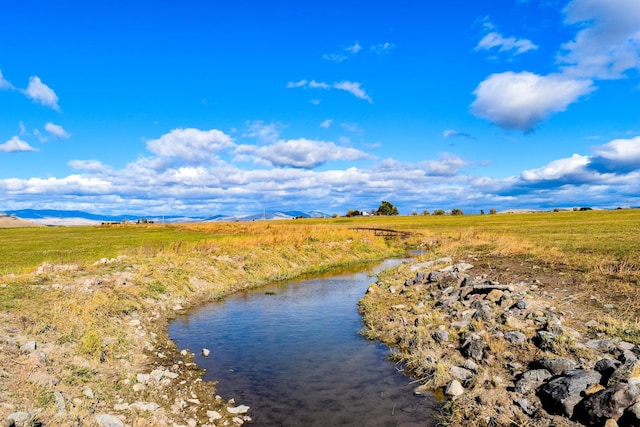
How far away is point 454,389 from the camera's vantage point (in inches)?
415

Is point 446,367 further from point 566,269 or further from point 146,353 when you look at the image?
point 566,269

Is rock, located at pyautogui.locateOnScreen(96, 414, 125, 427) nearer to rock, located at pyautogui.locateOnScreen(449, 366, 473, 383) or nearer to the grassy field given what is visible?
the grassy field

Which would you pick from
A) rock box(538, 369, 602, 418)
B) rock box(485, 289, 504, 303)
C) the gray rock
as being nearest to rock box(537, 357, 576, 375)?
the gray rock

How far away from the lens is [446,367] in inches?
461

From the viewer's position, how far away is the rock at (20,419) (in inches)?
287

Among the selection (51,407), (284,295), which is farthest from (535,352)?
(284,295)

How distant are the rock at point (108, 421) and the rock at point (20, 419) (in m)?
1.20

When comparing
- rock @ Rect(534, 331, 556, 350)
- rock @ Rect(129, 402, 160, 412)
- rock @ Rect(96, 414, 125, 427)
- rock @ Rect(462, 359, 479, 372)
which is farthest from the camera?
rock @ Rect(534, 331, 556, 350)

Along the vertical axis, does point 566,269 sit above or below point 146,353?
above

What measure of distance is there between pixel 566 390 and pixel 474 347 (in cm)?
353

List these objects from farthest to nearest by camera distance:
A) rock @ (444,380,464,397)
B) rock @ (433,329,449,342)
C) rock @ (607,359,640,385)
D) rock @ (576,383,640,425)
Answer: rock @ (433,329,449,342) < rock @ (444,380,464,397) < rock @ (607,359,640,385) < rock @ (576,383,640,425)

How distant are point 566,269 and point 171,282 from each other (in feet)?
73.4

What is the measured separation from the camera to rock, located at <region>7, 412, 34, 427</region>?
729 cm

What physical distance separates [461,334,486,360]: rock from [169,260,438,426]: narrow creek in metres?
2.11
